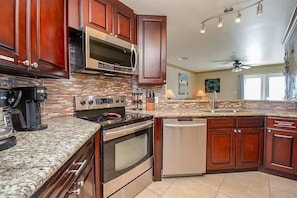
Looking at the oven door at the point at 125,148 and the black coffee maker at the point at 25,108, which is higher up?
the black coffee maker at the point at 25,108

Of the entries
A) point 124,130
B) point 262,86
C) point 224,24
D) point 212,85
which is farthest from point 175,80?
point 124,130

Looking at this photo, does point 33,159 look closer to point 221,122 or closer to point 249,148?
point 221,122

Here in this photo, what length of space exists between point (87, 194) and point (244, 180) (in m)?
1.96

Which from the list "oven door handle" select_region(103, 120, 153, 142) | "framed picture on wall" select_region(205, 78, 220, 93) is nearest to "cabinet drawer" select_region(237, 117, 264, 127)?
"oven door handle" select_region(103, 120, 153, 142)

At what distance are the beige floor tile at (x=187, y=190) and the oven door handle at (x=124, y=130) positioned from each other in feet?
2.51

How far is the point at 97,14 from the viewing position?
75.6 inches

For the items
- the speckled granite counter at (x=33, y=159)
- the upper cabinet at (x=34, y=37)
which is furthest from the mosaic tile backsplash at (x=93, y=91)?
the speckled granite counter at (x=33, y=159)

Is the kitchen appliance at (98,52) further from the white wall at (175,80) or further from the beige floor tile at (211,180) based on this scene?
the white wall at (175,80)

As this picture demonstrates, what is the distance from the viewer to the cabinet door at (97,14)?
1.80 metres

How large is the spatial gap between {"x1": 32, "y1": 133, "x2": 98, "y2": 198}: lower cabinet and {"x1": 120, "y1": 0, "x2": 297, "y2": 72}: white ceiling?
186 cm

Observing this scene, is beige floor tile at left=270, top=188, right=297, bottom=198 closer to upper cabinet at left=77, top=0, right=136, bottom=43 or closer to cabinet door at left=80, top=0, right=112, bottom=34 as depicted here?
upper cabinet at left=77, top=0, right=136, bottom=43

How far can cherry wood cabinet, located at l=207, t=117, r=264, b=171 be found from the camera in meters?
2.44

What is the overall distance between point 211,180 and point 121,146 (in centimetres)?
131

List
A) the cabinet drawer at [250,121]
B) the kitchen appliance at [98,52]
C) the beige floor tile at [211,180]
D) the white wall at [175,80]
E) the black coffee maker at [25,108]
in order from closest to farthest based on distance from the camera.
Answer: the black coffee maker at [25,108] → the kitchen appliance at [98,52] → the beige floor tile at [211,180] → the cabinet drawer at [250,121] → the white wall at [175,80]
